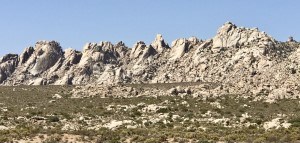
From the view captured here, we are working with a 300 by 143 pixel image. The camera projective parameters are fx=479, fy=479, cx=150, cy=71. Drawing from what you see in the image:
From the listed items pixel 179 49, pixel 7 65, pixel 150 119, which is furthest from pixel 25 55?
pixel 150 119

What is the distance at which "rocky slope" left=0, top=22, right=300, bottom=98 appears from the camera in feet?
366

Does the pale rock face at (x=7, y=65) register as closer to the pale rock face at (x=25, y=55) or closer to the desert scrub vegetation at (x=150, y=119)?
the pale rock face at (x=25, y=55)

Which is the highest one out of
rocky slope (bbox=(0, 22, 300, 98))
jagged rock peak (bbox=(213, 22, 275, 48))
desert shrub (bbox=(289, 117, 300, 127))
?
jagged rock peak (bbox=(213, 22, 275, 48))

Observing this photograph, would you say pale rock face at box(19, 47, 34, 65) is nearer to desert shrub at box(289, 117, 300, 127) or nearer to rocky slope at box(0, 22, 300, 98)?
rocky slope at box(0, 22, 300, 98)

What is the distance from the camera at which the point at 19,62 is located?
184625mm

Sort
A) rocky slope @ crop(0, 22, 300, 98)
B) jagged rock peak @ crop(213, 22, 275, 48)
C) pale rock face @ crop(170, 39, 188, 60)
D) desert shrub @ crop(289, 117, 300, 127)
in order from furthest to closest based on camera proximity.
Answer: pale rock face @ crop(170, 39, 188, 60), jagged rock peak @ crop(213, 22, 275, 48), rocky slope @ crop(0, 22, 300, 98), desert shrub @ crop(289, 117, 300, 127)

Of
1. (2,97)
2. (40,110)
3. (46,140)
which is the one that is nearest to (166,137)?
(46,140)

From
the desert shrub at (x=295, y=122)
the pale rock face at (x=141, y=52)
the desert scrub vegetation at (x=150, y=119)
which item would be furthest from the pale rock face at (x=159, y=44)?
the desert shrub at (x=295, y=122)

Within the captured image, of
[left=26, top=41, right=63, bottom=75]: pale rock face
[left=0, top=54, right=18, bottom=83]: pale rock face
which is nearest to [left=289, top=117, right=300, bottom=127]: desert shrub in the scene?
[left=26, top=41, right=63, bottom=75]: pale rock face

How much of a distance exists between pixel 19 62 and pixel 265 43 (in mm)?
97686

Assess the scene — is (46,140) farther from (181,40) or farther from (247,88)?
(181,40)

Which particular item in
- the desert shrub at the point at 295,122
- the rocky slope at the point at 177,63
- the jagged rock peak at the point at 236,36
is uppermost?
the jagged rock peak at the point at 236,36

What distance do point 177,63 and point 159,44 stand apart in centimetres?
2100

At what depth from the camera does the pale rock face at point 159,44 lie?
166 m
